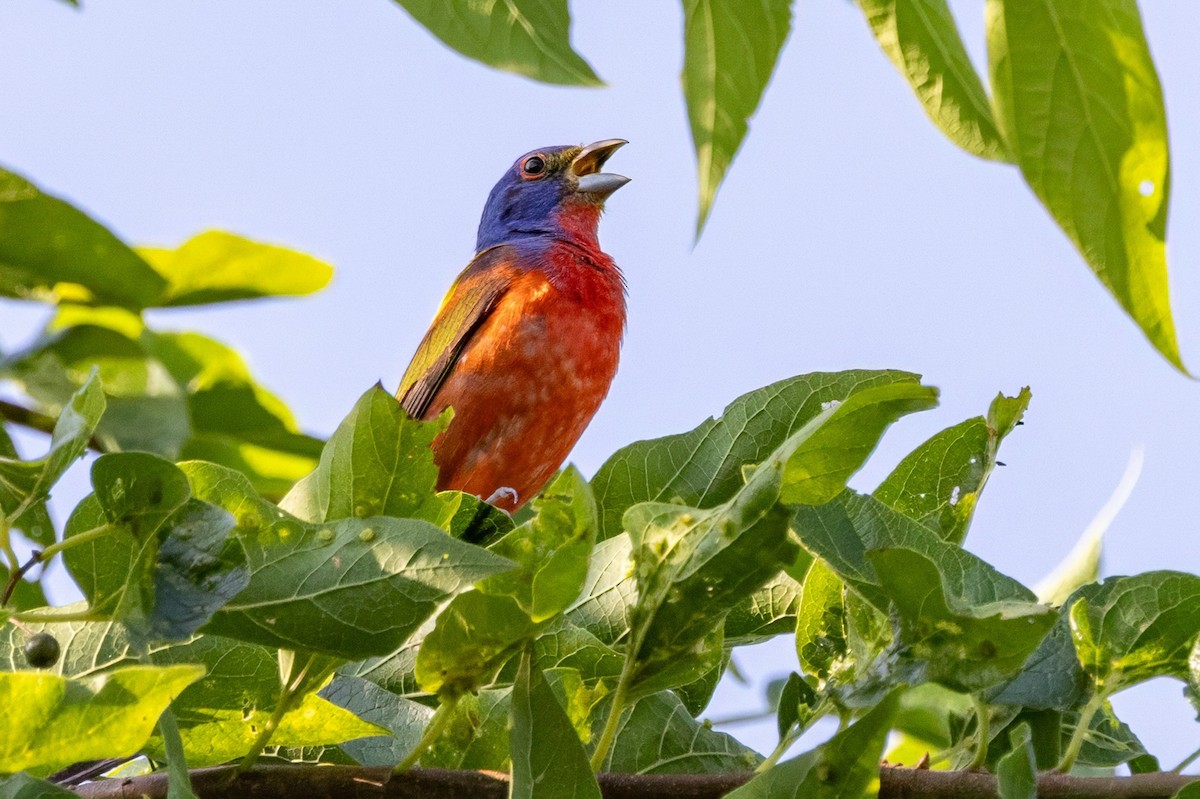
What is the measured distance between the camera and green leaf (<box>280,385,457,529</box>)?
169 centimetres

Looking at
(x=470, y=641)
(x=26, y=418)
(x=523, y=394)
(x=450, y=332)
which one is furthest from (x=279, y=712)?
(x=450, y=332)

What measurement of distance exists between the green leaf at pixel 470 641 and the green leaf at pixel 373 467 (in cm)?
17

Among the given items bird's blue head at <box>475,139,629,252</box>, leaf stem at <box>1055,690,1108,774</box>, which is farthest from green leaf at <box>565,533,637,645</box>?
bird's blue head at <box>475,139,629,252</box>

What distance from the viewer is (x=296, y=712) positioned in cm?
176

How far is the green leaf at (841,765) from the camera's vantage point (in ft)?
4.88

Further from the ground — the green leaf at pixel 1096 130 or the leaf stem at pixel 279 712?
the green leaf at pixel 1096 130

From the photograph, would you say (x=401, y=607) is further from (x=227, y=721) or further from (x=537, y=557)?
(x=227, y=721)

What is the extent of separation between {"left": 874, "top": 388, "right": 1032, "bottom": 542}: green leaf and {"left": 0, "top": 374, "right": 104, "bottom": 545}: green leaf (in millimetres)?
1121

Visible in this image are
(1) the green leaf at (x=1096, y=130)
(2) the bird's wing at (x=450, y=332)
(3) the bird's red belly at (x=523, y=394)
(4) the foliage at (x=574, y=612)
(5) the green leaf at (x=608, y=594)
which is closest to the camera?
(1) the green leaf at (x=1096, y=130)

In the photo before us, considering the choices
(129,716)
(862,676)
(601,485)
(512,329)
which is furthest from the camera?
(512,329)

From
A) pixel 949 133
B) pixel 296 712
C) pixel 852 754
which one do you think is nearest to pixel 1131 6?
pixel 949 133

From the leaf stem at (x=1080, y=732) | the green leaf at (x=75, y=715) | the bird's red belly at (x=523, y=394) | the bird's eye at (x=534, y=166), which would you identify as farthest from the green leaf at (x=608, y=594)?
the bird's eye at (x=534, y=166)

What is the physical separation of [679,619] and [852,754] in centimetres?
26

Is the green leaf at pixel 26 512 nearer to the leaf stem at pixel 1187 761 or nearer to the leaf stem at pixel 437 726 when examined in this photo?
the leaf stem at pixel 437 726
